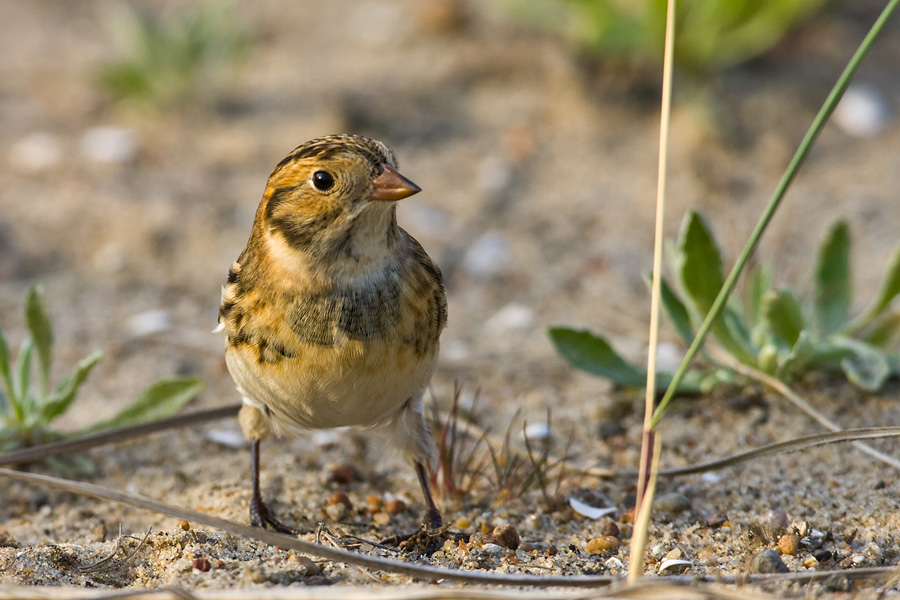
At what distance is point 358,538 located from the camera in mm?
3119

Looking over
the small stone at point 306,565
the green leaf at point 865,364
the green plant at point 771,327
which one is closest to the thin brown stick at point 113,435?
the small stone at point 306,565

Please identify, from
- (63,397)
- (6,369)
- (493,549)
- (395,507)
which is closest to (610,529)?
(493,549)

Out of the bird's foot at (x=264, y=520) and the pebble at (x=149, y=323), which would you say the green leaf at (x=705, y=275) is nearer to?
the bird's foot at (x=264, y=520)

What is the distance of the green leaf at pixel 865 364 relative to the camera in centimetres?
384

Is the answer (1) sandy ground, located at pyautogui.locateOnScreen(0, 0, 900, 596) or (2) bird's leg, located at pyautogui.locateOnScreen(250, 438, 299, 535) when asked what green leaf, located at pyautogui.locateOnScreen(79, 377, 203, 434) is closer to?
(1) sandy ground, located at pyautogui.locateOnScreen(0, 0, 900, 596)

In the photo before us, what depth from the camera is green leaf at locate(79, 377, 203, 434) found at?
3.99 metres

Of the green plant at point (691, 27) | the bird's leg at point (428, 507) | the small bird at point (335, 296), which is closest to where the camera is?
the small bird at point (335, 296)

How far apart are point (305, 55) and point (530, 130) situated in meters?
1.81

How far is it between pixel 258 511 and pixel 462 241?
8.70 feet

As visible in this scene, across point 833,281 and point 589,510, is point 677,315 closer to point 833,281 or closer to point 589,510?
point 833,281

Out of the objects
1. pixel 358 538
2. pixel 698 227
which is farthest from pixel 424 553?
pixel 698 227

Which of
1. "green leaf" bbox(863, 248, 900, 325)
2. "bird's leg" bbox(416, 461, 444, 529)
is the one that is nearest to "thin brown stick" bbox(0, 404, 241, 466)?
"bird's leg" bbox(416, 461, 444, 529)

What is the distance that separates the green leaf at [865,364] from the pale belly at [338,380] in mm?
1647

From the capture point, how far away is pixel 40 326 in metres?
3.96
